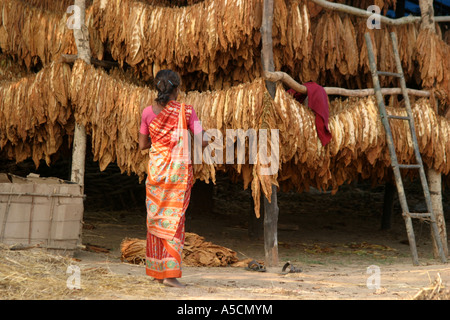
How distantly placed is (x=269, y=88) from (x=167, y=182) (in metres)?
1.95

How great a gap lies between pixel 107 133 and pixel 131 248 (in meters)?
1.27

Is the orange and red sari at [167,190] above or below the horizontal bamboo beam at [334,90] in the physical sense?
below

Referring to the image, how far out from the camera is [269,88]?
5.66 m

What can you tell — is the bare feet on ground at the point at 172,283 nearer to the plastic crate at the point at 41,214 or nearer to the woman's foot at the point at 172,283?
the woman's foot at the point at 172,283

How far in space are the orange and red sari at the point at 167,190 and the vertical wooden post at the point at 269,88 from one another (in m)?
1.68

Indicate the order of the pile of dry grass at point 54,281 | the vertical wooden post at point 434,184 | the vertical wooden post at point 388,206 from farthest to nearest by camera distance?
the vertical wooden post at point 388,206
the vertical wooden post at point 434,184
the pile of dry grass at point 54,281

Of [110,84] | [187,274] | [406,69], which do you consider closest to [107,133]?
[110,84]

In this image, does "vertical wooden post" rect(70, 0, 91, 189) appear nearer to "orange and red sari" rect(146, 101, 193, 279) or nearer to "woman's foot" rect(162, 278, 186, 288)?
"orange and red sari" rect(146, 101, 193, 279)

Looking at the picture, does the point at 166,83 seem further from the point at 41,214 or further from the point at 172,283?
the point at 41,214

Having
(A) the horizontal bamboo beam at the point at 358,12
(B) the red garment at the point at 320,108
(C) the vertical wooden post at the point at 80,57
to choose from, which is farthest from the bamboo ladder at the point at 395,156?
(C) the vertical wooden post at the point at 80,57

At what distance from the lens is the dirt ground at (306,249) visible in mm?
4115

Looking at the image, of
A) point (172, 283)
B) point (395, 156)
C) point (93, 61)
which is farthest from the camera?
point (93, 61)

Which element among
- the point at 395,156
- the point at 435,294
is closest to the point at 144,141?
the point at 435,294

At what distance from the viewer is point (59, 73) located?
20.4 ft
